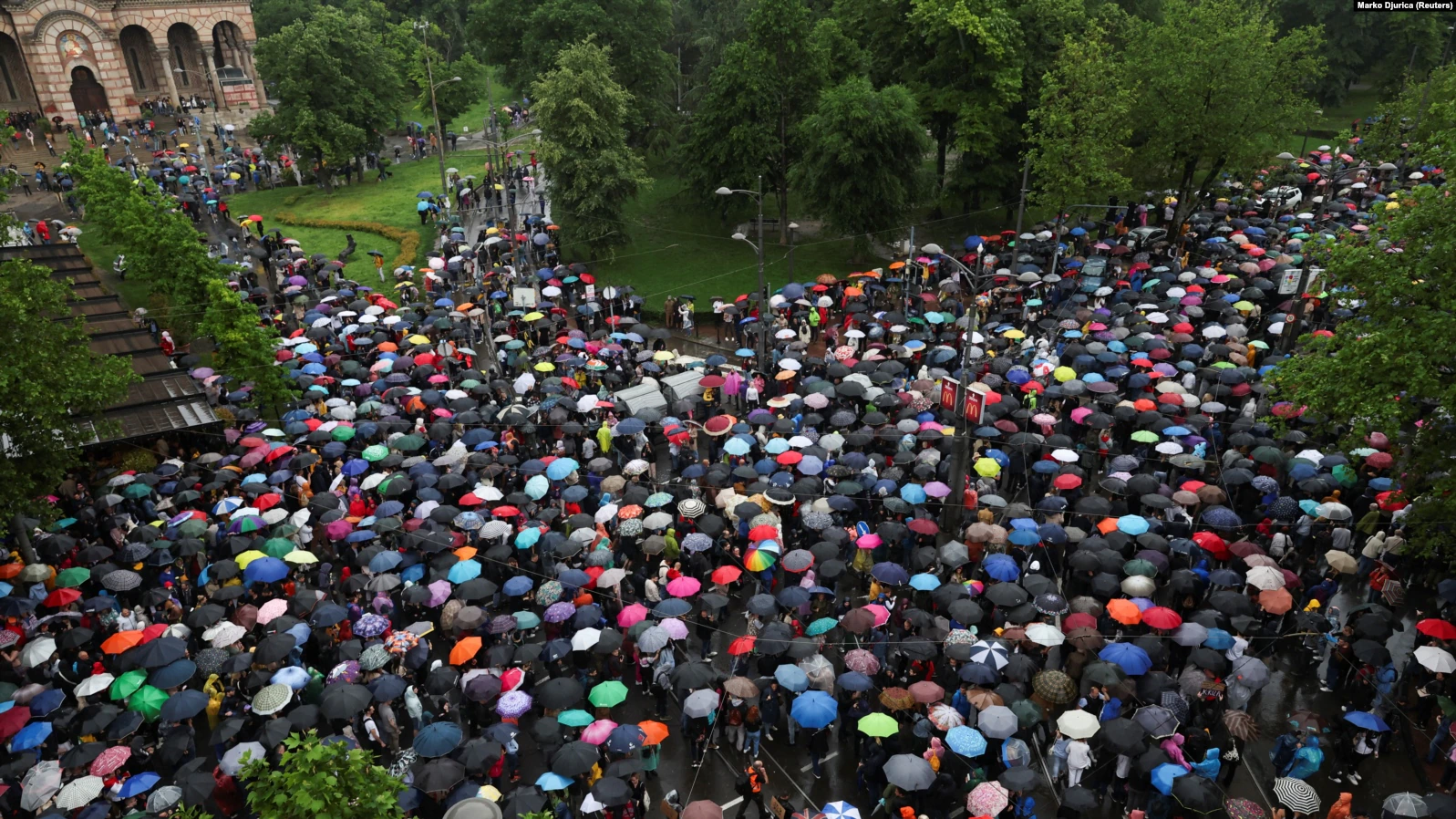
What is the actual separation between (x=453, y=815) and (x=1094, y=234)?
3436 cm

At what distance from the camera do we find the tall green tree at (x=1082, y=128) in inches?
1342

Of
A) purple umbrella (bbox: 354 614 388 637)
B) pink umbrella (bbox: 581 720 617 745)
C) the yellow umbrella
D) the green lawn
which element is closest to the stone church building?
the green lawn

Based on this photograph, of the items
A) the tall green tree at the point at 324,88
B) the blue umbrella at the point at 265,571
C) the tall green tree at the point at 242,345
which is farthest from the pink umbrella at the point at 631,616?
the tall green tree at the point at 324,88

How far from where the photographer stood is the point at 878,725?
1409cm

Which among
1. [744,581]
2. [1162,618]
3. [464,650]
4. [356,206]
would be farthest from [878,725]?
[356,206]

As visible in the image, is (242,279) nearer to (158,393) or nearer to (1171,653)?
(158,393)

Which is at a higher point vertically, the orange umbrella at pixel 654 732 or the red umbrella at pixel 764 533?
the red umbrella at pixel 764 533

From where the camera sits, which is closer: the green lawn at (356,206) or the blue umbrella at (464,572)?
the blue umbrella at (464,572)

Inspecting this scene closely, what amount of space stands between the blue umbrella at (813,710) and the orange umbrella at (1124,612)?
510 cm

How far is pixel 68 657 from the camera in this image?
54.6 feet

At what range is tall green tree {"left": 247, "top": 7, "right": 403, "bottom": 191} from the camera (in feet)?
154

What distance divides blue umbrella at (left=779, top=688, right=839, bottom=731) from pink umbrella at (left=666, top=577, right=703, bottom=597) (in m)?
3.45

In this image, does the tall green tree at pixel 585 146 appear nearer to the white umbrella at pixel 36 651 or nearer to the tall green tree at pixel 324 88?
the tall green tree at pixel 324 88

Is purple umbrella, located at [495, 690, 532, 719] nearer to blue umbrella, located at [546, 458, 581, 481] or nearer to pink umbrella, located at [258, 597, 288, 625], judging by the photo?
pink umbrella, located at [258, 597, 288, 625]
